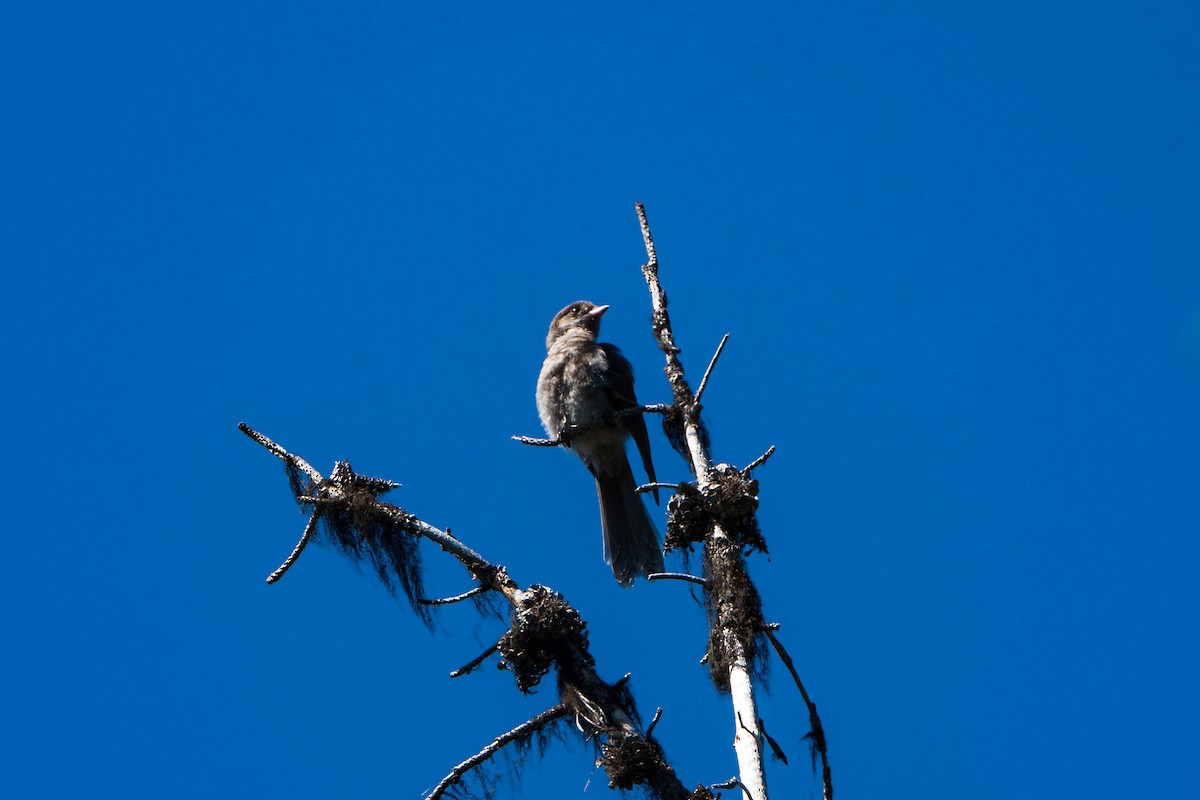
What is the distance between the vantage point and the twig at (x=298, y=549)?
466cm

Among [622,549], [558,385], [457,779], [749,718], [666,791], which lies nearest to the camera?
[749,718]

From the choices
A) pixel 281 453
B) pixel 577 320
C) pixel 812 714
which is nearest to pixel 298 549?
pixel 281 453

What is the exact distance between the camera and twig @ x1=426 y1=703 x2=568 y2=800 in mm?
4363

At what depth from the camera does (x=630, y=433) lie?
749cm

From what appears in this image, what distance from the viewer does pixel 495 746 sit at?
14.3 feet

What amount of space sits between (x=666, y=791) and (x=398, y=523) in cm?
145

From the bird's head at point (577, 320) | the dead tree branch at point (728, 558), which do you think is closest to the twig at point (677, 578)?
the dead tree branch at point (728, 558)

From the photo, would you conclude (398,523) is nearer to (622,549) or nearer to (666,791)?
(666,791)

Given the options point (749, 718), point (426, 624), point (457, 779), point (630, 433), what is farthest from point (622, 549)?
point (749, 718)

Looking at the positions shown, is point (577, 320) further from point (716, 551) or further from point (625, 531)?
point (716, 551)

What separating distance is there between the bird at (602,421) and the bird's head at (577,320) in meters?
0.32

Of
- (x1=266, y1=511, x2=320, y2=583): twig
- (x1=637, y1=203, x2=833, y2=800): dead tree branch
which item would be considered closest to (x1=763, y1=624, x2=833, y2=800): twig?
(x1=637, y1=203, x2=833, y2=800): dead tree branch

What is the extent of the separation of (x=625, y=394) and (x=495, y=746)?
3.36m

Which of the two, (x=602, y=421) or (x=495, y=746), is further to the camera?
(x=602, y=421)
